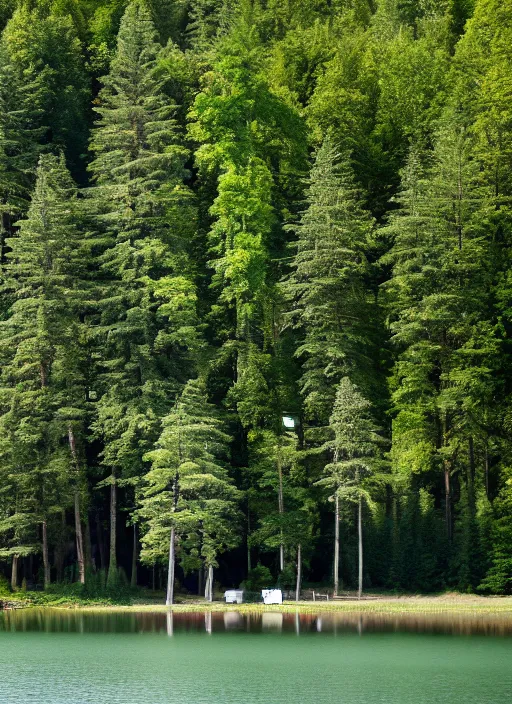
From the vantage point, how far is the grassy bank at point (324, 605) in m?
64.8

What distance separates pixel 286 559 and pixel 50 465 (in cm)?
1297

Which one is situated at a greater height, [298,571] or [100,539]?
[100,539]

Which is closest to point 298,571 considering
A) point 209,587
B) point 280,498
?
point 280,498

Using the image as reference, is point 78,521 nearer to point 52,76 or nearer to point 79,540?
point 79,540

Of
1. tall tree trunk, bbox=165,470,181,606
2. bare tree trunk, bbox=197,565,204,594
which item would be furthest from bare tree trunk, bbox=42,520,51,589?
bare tree trunk, bbox=197,565,204,594

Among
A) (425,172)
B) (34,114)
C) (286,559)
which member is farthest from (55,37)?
(286,559)

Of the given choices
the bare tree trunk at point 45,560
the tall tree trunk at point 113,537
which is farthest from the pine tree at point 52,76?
the bare tree trunk at point 45,560

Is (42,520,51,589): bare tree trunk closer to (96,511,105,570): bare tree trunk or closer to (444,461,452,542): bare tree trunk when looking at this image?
(96,511,105,570): bare tree trunk

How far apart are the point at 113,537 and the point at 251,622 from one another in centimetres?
1319

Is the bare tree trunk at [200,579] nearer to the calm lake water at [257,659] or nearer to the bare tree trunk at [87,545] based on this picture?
the bare tree trunk at [87,545]

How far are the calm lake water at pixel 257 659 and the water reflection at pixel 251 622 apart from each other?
0.06 m

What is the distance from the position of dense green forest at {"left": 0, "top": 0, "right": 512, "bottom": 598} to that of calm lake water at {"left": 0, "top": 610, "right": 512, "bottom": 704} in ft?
27.9

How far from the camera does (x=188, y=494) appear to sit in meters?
68.9

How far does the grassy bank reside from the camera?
6481 centimetres
